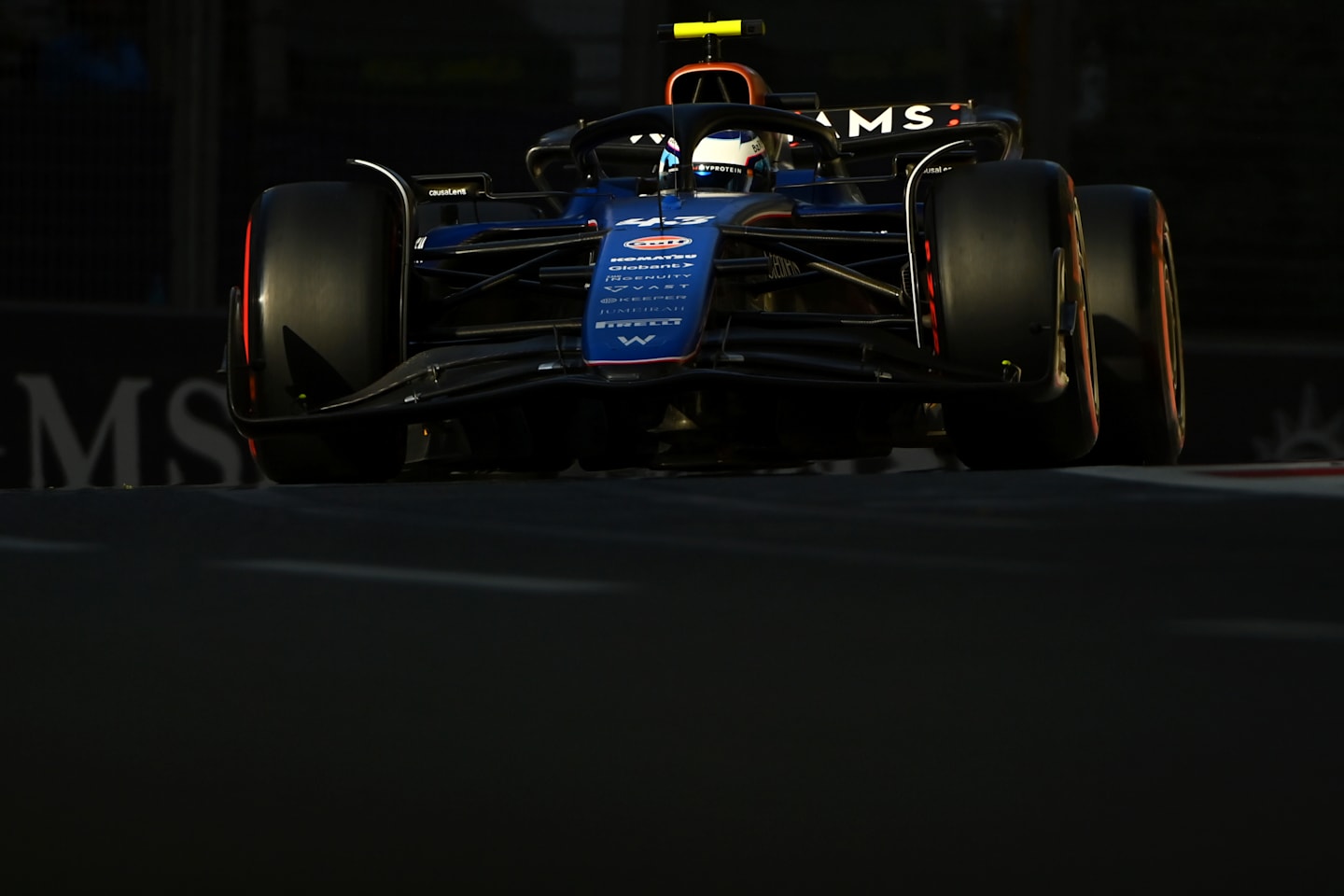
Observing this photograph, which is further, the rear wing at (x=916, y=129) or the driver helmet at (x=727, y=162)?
the rear wing at (x=916, y=129)

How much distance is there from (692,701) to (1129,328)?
3.49 metres

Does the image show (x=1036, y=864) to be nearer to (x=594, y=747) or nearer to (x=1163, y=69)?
(x=594, y=747)

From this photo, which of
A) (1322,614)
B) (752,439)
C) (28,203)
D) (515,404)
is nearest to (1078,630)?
(1322,614)

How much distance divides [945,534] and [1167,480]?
1.30 feet

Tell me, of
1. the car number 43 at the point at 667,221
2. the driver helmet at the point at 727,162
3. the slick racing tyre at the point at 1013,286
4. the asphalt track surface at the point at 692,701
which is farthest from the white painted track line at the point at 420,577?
the driver helmet at the point at 727,162

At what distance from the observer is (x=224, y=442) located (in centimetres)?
761

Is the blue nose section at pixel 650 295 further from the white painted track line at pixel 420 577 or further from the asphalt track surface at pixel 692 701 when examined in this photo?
the white painted track line at pixel 420 577

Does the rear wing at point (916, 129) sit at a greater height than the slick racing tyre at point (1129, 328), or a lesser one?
greater

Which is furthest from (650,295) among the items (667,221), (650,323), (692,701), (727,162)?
(692,701)

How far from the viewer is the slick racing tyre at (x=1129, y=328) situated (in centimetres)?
479

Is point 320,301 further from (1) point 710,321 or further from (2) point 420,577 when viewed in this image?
(2) point 420,577

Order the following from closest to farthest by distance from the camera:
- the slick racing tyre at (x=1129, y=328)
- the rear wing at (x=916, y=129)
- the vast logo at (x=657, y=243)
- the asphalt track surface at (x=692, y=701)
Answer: the asphalt track surface at (x=692, y=701), the vast logo at (x=657, y=243), the slick racing tyre at (x=1129, y=328), the rear wing at (x=916, y=129)

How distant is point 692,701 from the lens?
4.90 ft

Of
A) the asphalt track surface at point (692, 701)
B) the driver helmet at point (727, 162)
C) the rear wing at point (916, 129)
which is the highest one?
the rear wing at point (916, 129)
